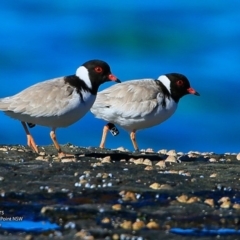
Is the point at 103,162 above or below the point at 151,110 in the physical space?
below

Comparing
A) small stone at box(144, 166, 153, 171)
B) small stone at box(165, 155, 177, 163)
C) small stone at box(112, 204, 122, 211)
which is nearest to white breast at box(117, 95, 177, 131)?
small stone at box(165, 155, 177, 163)

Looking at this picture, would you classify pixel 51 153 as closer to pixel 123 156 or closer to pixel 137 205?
pixel 123 156

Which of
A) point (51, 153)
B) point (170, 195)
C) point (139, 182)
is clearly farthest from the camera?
point (51, 153)

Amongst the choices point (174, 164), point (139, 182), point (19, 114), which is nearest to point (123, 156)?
point (174, 164)

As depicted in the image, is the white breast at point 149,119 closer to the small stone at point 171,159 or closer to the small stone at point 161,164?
the small stone at point 171,159

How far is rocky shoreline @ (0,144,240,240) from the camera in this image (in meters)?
4.64

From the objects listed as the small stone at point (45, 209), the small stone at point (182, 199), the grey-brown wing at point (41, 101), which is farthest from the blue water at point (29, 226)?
the grey-brown wing at point (41, 101)

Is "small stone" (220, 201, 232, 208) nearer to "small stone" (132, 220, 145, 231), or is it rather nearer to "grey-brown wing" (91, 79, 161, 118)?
"small stone" (132, 220, 145, 231)

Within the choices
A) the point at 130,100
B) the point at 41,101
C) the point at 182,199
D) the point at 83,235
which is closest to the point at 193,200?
the point at 182,199

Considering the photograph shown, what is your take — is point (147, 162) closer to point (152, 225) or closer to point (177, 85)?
point (152, 225)

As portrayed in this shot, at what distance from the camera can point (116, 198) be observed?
17.9ft

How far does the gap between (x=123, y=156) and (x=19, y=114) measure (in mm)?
1211

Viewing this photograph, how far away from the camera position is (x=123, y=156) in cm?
774

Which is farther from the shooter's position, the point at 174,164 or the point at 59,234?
the point at 174,164
